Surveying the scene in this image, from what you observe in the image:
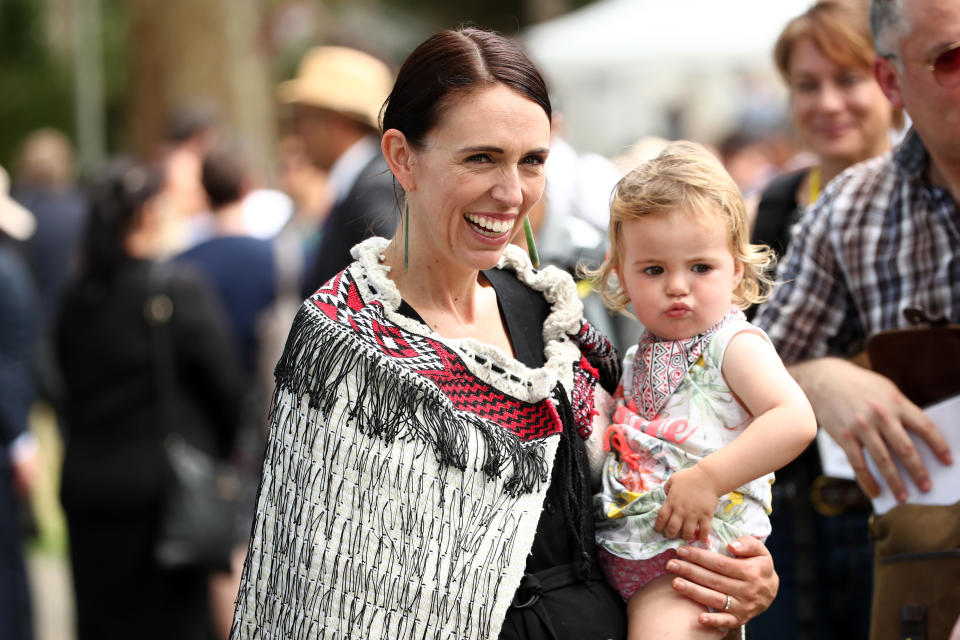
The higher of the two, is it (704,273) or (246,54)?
(246,54)

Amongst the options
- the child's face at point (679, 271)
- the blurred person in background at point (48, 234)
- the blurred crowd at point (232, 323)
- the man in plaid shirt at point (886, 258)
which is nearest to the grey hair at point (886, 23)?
the man in plaid shirt at point (886, 258)

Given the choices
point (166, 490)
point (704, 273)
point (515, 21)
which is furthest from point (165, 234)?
point (704, 273)

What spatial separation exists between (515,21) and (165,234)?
349cm

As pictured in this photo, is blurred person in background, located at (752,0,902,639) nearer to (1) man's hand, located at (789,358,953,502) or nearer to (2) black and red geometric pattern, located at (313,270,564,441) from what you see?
(1) man's hand, located at (789,358,953,502)

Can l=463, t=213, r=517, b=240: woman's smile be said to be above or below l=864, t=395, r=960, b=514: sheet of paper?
above

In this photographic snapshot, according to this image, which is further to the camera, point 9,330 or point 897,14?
point 9,330

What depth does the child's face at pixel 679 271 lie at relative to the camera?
101 inches

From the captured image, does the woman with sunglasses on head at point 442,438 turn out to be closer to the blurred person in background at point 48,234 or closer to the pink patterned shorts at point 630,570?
the pink patterned shorts at point 630,570

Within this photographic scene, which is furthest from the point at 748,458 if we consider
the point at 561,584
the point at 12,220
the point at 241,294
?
the point at 241,294

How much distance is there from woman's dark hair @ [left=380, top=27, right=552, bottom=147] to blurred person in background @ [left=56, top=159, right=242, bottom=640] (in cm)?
320

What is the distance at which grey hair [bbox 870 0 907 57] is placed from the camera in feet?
10.1

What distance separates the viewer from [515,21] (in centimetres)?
332

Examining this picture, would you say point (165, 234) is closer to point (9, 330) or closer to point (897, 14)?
point (9, 330)

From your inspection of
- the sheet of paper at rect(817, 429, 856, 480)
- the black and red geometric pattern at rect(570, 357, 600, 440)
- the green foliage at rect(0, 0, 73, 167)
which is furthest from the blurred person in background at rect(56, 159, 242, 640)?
the green foliage at rect(0, 0, 73, 167)
